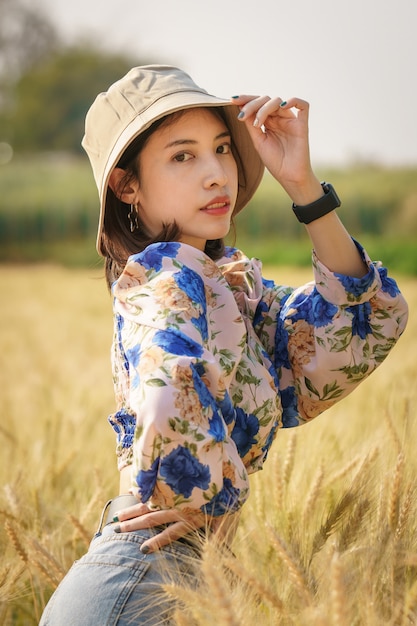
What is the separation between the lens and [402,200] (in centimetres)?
1080

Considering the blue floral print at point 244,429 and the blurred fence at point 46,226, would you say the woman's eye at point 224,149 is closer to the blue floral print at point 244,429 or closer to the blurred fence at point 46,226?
the blue floral print at point 244,429

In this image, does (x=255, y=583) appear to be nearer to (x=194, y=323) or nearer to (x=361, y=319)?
(x=194, y=323)

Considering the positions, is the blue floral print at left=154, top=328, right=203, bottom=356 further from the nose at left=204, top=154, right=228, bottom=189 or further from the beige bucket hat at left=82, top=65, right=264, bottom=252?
the beige bucket hat at left=82, top=65, right=264, bottom=252

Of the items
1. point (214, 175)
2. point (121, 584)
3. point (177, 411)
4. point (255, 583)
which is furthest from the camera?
point (214, 175)

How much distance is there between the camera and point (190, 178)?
179 centimetres

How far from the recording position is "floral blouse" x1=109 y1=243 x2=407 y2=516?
4.57 ft

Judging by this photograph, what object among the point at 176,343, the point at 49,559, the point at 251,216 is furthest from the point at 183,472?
the point at 251,216

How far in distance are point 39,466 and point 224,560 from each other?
1.80m

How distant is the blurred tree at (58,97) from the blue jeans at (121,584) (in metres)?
21.7

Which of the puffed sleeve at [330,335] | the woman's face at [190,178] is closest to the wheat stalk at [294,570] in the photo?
the puffed sleeve at [330,335]

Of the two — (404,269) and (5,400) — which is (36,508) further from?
(404,269)

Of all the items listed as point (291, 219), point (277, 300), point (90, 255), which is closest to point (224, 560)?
point (277, 300)

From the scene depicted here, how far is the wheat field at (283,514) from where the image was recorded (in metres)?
1.30

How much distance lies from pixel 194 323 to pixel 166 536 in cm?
41
